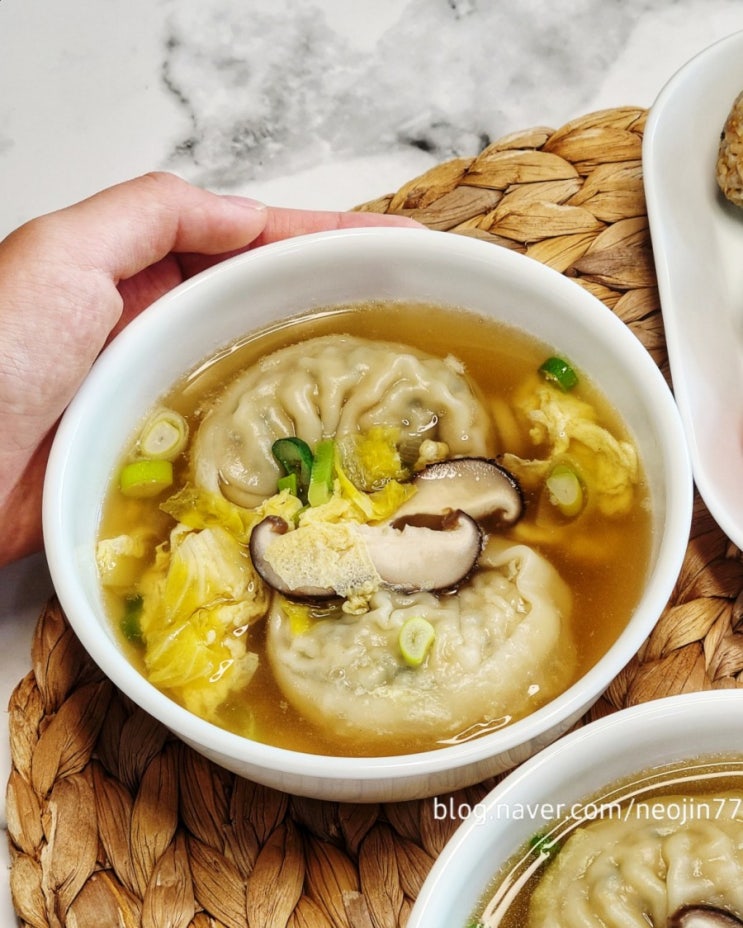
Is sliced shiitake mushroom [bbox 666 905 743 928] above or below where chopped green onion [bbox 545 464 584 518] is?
below

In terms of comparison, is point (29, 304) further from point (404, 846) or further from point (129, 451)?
point (404, 846)

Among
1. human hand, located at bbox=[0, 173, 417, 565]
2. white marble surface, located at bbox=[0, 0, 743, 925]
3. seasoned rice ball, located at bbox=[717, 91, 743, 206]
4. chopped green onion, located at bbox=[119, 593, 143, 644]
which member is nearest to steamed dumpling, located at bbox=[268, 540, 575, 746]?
chopped green onion, located at bbox=[119, 593, 143, 644]

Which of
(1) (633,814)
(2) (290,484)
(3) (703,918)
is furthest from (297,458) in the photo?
(3) (703,918)

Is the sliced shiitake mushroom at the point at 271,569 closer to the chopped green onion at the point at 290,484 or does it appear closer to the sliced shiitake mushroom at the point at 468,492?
the chopped green onion at the point at 290,484

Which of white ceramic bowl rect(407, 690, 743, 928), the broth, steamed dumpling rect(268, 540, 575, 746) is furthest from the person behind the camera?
steamed dumpling rect(268, 540, 575, 746)

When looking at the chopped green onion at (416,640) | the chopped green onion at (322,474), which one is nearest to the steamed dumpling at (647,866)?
the chopped green onion at (416,640)

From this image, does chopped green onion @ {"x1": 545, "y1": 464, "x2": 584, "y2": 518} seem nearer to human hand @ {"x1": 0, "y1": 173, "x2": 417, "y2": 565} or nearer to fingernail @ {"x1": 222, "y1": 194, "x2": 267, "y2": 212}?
human hand @ {"x1": 0, "y1": 173, "x2": 417, "y2": 565}

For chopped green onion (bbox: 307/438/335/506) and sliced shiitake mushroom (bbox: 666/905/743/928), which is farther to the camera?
chopped green onion (bbox: 307/438/335/506)
